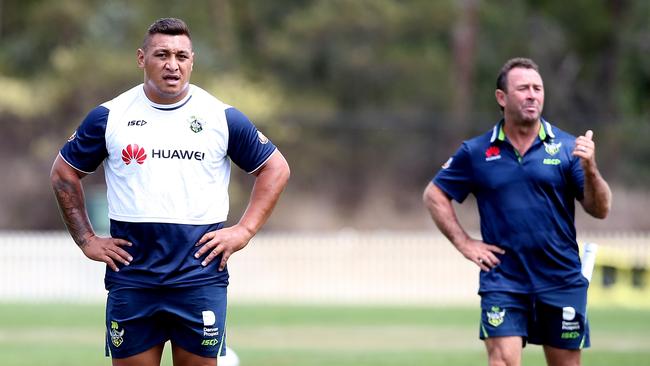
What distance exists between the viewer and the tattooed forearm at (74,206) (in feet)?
22.7

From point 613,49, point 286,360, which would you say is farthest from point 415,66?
point 286,360

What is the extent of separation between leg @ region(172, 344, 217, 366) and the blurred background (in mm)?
29883

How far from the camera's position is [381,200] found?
4172cm

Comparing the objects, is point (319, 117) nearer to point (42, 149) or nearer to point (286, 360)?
point (42, 149)

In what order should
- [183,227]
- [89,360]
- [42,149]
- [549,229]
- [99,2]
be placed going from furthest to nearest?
[99,2] < [42,149] < [89,360] < [549,229] < [183,227]

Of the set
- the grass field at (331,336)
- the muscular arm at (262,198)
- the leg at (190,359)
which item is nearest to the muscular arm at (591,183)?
the muscular arm at (262,198)

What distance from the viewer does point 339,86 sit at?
139ft

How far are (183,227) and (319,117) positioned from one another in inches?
1318

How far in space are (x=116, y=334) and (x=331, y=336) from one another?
1040cm

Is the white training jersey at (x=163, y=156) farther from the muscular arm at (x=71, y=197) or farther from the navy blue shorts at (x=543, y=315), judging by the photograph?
the navy blue shorts at (x=543, y=315)

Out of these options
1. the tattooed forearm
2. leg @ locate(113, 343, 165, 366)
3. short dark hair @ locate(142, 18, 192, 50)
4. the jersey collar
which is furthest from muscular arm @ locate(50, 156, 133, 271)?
the jersey collar

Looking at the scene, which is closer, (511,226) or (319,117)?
(511,226)

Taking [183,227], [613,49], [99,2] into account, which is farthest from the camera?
[613,49]

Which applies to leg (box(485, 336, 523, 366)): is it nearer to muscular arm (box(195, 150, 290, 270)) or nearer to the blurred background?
muscular arm (box(195, 150, 290, 270))
